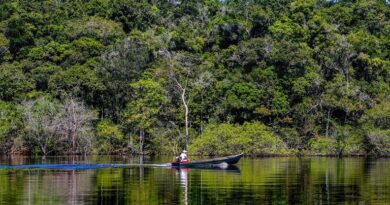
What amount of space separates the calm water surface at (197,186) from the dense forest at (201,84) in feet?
69.9

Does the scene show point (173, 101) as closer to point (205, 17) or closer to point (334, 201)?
point (205, 17)

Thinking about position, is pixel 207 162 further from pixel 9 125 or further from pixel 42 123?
pixel 9 125

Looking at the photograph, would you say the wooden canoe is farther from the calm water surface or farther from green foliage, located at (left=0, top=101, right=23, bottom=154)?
green foliage, located at (left=0, top=101, right=23, bottom=154)

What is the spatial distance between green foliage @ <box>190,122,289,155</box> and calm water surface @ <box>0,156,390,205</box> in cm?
1810

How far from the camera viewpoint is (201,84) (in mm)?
64250

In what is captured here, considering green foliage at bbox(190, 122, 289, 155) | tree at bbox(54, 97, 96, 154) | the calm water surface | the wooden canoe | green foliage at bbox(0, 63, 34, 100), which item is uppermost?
green foliage at bbox(0, 63, 34, 100)

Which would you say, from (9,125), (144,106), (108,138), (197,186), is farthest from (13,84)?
(197,186)

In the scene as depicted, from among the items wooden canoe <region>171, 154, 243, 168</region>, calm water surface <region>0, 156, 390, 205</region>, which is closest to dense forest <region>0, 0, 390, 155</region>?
wooden canoe <region>171, 154, 243, 168</region>

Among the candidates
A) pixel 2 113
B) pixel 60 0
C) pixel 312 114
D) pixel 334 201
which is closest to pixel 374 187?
pixel 334 201

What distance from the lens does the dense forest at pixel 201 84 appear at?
6050cm

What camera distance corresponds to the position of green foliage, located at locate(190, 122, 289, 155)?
192 feet

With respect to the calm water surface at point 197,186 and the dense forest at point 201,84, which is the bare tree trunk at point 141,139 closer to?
the dense forest at point 201,84

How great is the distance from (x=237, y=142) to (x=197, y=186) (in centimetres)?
2937

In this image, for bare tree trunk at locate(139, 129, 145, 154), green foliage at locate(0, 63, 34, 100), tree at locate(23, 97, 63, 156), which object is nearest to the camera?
tree at locate(23, 97, 63, 156)
